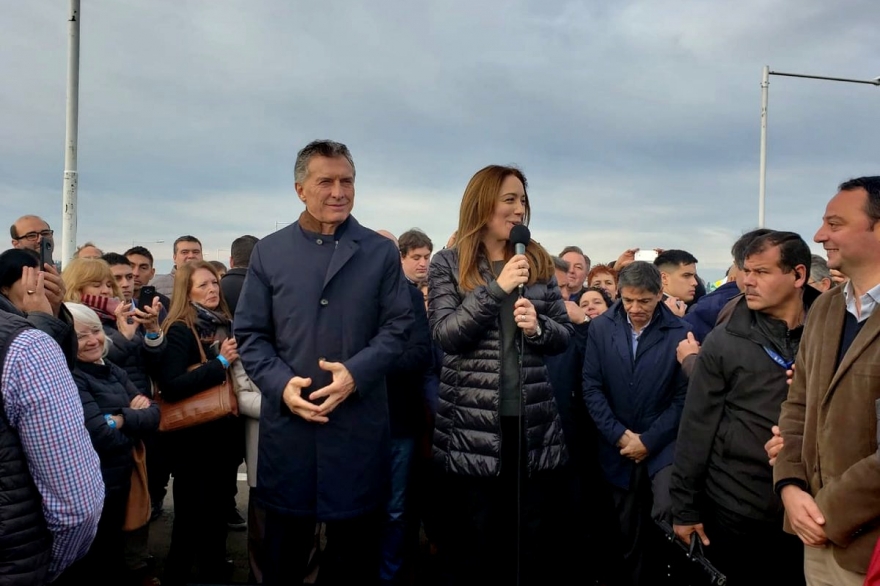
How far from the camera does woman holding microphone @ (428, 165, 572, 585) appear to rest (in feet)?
9.75

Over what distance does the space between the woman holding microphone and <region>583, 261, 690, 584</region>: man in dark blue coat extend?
74 centimetres

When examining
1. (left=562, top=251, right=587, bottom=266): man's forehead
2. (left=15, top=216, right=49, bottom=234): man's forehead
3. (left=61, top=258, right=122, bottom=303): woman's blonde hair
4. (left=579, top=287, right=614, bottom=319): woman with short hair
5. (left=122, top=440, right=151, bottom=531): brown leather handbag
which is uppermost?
(left=15, top=216, right=49, bottom=234): man's forehead

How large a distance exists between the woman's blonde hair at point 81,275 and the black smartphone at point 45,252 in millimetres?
1228

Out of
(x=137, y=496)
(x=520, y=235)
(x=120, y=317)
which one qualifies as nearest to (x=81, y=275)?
(x=120, y=317)

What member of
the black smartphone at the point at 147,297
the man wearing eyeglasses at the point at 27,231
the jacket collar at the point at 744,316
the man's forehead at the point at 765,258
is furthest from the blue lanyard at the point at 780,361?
the man wearing eyeglasses at the point at 27,231

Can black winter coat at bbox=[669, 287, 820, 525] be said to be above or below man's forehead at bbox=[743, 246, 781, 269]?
below

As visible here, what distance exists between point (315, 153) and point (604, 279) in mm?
4064

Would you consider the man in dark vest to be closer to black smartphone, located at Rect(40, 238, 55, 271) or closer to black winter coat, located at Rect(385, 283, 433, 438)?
black smartphone, located at Rect(40, 238, 55, 271)

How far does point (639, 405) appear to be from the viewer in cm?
375

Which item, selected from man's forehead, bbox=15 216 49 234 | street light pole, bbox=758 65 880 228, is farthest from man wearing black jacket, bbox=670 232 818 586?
street light pole, bbox=758 65 880 228

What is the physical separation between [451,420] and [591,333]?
136 cm

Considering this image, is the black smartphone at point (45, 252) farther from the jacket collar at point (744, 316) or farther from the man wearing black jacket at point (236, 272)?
the jacket collar at point (744, 316)

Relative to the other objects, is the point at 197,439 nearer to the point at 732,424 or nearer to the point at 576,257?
the point at 732,424

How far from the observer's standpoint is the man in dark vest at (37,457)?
2033mm
